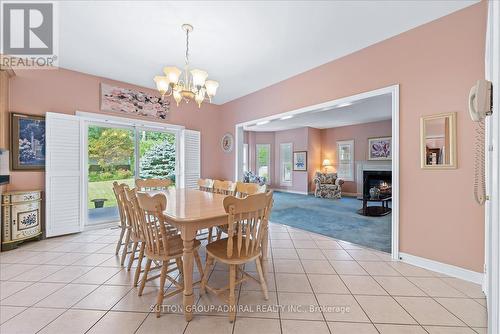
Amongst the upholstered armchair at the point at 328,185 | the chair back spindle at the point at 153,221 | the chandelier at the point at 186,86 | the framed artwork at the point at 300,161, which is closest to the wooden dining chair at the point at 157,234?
the chair back spindle at the point at 153,221

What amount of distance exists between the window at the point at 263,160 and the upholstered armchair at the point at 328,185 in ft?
7.45

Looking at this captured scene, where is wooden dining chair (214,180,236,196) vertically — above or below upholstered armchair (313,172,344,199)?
above

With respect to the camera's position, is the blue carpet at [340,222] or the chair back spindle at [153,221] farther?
the blue carpet at [340,222]

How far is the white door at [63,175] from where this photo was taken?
3240 mm

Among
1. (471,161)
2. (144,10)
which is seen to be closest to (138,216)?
(144,10)

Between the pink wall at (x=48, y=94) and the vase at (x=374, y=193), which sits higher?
the pink wall at (x=48, y=94)

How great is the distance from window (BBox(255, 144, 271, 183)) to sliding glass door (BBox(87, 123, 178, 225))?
5.33 m

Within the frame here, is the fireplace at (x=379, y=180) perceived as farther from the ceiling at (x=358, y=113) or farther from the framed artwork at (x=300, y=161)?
→ the framed artwork at (x=300, y=161)

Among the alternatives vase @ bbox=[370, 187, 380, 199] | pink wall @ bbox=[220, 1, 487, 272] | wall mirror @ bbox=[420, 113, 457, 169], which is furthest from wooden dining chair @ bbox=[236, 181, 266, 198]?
vase @ bbox=[370, 187, 380, 199]

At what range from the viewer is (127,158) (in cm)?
419

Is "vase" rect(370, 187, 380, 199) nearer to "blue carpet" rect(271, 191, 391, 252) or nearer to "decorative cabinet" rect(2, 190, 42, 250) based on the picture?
"blue carpet" rect(271, 191, 391, 252)

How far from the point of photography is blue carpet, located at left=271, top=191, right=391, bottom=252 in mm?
3293

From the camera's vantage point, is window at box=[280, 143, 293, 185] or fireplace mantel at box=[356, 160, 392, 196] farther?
window at box=[280, 143, 293, 185]

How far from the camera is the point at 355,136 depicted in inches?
302
